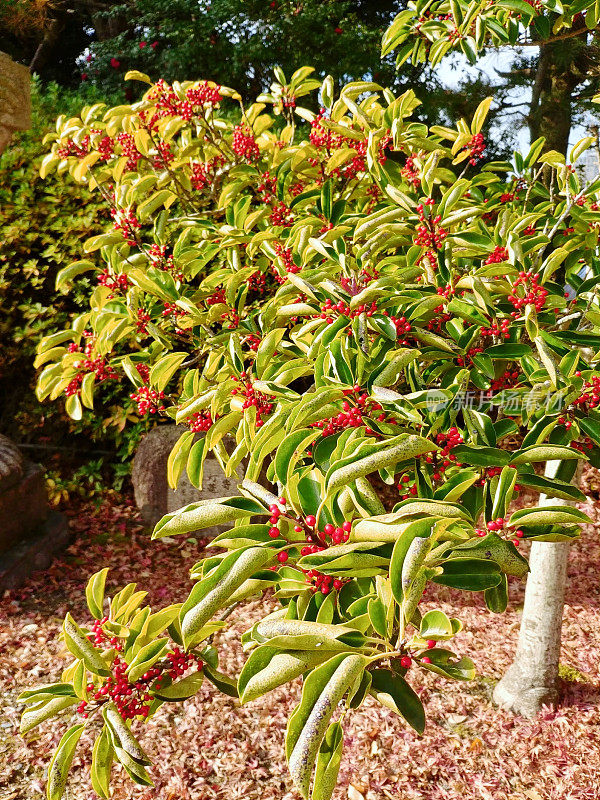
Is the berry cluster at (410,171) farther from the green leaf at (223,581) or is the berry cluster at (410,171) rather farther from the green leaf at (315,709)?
the green leaf at (315,709)

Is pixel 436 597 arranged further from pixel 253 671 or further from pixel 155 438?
pixel 253 671

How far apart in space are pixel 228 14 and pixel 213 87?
5451 mm

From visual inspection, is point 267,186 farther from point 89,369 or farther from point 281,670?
point 281,670

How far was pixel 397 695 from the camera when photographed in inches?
37.1

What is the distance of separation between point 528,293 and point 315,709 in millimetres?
1215

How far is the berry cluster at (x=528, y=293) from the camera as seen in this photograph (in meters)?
1.60

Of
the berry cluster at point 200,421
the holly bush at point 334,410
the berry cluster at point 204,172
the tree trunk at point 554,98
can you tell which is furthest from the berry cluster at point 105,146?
the tree trunk at point 554,98

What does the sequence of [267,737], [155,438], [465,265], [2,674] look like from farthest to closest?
[155,438] → [2,674] → [267,737] → [465,265]

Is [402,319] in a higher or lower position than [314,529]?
higher

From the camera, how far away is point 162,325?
7.34 ft

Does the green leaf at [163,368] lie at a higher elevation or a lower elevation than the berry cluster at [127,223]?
lower

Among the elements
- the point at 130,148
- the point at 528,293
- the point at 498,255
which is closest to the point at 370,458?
A: the point at 528,293

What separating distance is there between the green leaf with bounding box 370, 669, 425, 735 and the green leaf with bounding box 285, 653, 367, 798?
15 centimetres

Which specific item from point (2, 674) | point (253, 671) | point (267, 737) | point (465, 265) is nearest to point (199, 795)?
point (267, 737)
